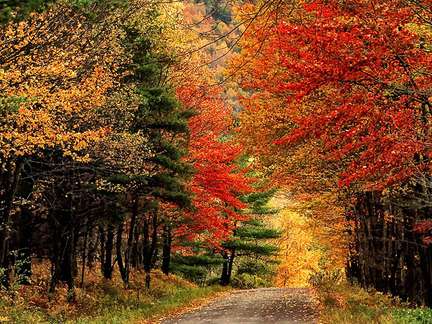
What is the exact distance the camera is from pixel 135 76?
2158 cm

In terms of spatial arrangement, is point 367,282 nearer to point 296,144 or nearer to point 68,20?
point 296,144

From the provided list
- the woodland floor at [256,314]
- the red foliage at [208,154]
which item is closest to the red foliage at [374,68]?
the woodland floor at [256,314]

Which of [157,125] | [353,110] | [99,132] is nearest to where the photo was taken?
[353,110]

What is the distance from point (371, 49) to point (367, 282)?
16.5 metres

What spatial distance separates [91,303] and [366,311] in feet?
33.2

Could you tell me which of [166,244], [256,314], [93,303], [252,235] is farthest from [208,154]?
[252,235]

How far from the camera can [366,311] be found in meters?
15.0

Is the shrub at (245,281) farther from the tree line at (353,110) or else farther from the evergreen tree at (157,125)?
the evergreen tree at (157,125)

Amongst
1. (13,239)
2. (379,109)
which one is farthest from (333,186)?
(13,239)

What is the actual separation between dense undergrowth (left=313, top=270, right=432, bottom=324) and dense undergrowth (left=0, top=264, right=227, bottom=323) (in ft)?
20.4

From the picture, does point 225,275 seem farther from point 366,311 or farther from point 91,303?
point 366,311

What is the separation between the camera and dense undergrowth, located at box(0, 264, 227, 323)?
48.5 feet

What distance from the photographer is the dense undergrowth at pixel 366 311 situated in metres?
12.9

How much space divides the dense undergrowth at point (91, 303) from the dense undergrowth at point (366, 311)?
20.4 ft
